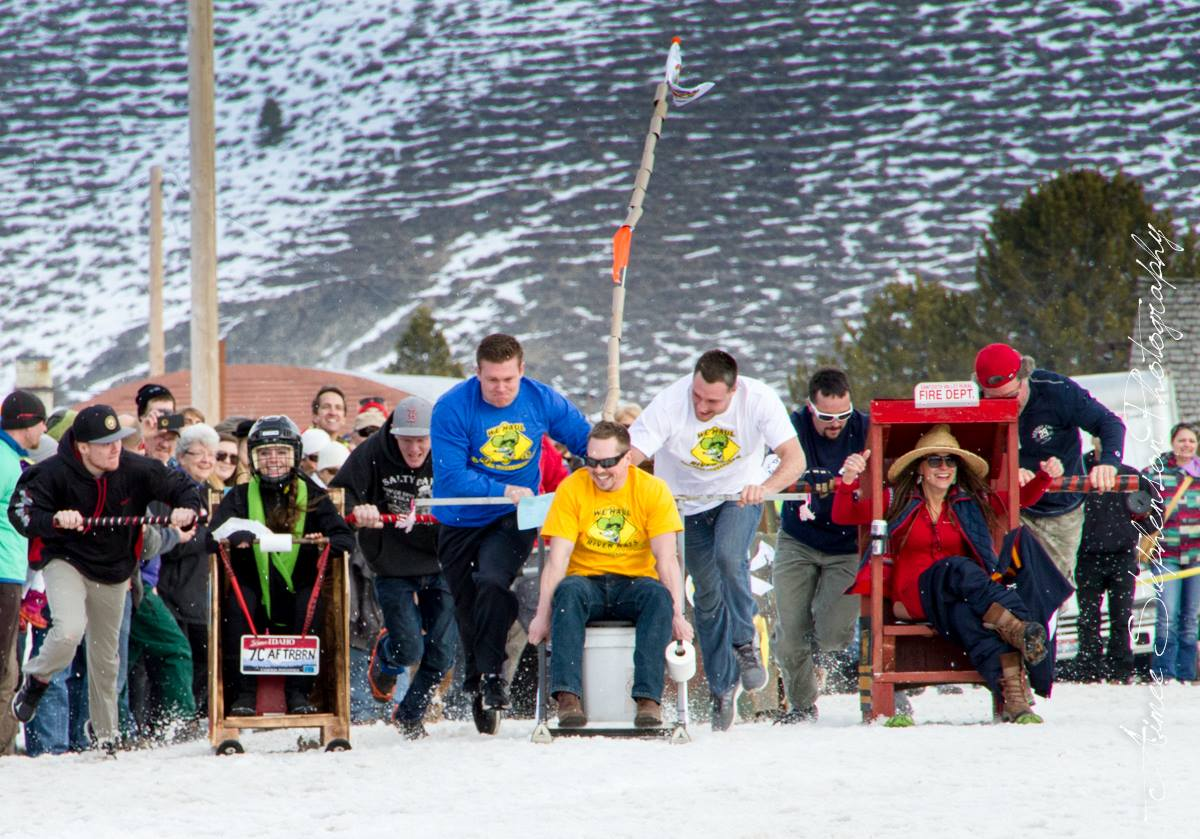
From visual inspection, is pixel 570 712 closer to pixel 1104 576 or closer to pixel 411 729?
pixel 411 729

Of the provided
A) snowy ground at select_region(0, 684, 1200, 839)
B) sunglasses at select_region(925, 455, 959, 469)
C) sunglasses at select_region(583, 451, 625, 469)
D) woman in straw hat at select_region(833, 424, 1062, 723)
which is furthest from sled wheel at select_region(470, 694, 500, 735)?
sunglasses at select_region(925, 455, 959, 469)

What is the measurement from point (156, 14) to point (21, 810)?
184m

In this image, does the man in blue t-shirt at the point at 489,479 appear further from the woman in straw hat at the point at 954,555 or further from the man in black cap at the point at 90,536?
the woman in straw hat at the point at 954,555

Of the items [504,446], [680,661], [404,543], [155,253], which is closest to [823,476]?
[680,661]

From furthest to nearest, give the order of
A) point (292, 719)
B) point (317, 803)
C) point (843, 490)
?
1. point (843, 490)
2. point (292, 719)
3. point (317, 803)

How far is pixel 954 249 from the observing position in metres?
127

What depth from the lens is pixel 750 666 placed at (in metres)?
8.61

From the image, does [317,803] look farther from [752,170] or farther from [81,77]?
[81,77]

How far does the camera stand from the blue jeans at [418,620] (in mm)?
8961

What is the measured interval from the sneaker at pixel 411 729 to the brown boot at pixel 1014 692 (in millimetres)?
2872

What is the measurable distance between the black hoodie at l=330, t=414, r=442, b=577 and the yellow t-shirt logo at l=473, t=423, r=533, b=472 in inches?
30.5

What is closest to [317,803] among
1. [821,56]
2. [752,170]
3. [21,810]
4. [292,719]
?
[21,810]

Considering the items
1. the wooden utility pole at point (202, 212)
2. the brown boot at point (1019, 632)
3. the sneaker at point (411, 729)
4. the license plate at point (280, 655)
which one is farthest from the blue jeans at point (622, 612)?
the wooden utility pole at point (202, 212)

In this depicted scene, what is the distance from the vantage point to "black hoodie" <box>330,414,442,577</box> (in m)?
9.02
